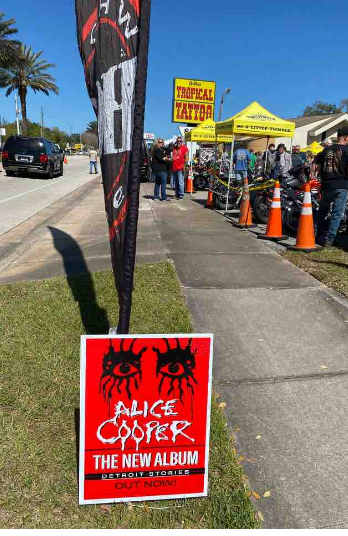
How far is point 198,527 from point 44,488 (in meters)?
0.79

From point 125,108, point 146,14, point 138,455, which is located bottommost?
point 138,455

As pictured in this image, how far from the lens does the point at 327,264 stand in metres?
6.20

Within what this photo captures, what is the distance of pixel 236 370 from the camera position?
3.38 meters

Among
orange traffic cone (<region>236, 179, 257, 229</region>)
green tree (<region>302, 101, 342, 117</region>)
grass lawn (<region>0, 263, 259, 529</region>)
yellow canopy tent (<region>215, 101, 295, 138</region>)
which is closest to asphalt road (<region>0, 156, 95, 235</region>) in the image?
orange traffic cone (<region>236, 179, 257, 229</region>)

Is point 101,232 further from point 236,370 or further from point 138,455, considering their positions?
point 138,455

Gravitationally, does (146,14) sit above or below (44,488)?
above

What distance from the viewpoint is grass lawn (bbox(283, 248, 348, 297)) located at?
17.5 ft

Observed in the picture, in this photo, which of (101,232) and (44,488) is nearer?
(44,488)

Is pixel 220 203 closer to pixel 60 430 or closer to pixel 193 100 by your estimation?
pixel 60 430

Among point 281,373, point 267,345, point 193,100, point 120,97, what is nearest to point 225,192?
point 267,345

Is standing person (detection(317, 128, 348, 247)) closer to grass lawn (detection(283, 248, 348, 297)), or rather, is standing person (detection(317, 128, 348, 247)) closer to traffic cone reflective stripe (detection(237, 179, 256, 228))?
grass lawn (detection(283, 248, 348, 297))

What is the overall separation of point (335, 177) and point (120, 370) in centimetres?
614

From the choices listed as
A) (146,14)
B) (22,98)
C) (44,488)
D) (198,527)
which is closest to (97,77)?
(146,14)

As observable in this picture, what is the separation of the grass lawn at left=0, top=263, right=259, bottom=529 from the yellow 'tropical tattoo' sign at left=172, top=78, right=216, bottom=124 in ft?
93.0
